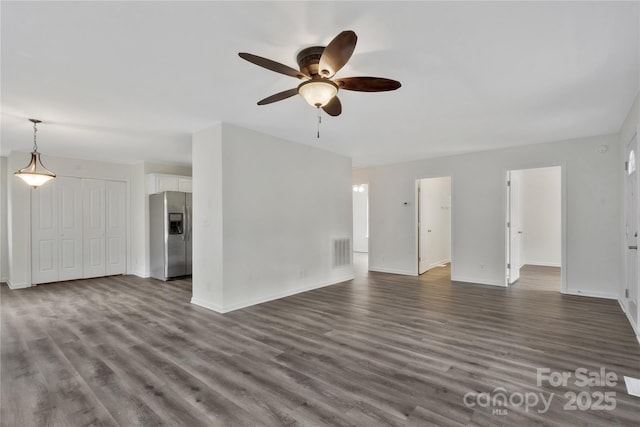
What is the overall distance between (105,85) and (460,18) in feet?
10.0

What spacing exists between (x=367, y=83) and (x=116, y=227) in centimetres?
690

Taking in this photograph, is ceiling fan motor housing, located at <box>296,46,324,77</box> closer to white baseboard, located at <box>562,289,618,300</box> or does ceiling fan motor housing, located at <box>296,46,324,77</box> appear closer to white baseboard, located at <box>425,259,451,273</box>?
white baseboard, located at <box>562,289,618,300</box>

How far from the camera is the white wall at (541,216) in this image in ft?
26.0

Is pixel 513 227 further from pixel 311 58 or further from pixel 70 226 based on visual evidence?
pixel 70 226

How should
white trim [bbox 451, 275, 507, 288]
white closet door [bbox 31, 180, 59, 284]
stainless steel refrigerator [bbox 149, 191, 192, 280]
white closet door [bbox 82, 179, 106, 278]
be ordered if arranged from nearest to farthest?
white trim [bbox 451, 275, 507, 288], white closet door [bbox 31, 180, 59, 284], stainless steel refrigerator [bbox 149, 191, 192, 280], white closet door [bbox 82, 179, 106, 278]

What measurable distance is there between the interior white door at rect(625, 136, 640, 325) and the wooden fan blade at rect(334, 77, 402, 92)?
3200 mm

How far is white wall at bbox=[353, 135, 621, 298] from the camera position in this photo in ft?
15.6

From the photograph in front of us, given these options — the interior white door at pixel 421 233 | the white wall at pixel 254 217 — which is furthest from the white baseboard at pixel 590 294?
the white wall at pixel 254 217

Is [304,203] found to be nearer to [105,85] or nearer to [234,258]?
[234,258]

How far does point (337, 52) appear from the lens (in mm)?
1917

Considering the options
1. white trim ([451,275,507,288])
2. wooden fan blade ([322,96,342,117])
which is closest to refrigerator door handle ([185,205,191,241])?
wooden fan blade ([322,96,342,117])

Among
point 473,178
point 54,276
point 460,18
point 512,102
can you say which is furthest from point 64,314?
point 473,178

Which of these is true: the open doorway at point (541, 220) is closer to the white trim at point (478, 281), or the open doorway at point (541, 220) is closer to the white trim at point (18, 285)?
the white trim at point (478, 281)

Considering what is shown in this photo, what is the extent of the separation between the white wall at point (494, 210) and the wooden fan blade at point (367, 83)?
14.4ft
